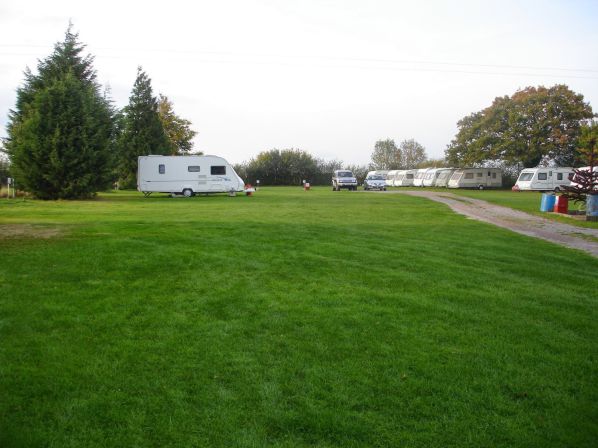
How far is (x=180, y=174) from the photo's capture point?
99.7 feet

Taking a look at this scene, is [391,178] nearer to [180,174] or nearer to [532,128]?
[532,128]

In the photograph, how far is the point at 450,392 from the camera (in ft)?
12.5

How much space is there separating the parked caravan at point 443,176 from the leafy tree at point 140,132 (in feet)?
92.9

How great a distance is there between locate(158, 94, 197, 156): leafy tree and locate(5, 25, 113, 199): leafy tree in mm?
27570

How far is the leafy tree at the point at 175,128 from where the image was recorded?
5531cm

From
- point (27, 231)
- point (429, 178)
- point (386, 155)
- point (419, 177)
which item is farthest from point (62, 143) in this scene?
point (386, 155)

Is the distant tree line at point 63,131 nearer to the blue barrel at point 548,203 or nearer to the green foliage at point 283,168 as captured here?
the blue barrel at point 548,203

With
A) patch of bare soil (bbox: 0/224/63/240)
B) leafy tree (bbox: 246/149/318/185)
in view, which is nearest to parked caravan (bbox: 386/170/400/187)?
leafy tree (bbox: 246/149/318/185)

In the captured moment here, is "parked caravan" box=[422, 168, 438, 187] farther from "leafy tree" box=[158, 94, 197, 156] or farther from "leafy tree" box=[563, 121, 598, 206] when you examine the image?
"leafy tree" box=[563, 121, 598, 206]

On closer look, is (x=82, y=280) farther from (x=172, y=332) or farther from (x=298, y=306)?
(x=298, y=306)

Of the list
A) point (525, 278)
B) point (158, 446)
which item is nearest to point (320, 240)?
point (525, 278)

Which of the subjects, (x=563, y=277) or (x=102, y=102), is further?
(x=102, y=102)

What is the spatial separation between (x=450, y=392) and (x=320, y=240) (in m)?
6.72

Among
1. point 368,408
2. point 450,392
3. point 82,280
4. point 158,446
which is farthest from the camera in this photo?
point 82,280
